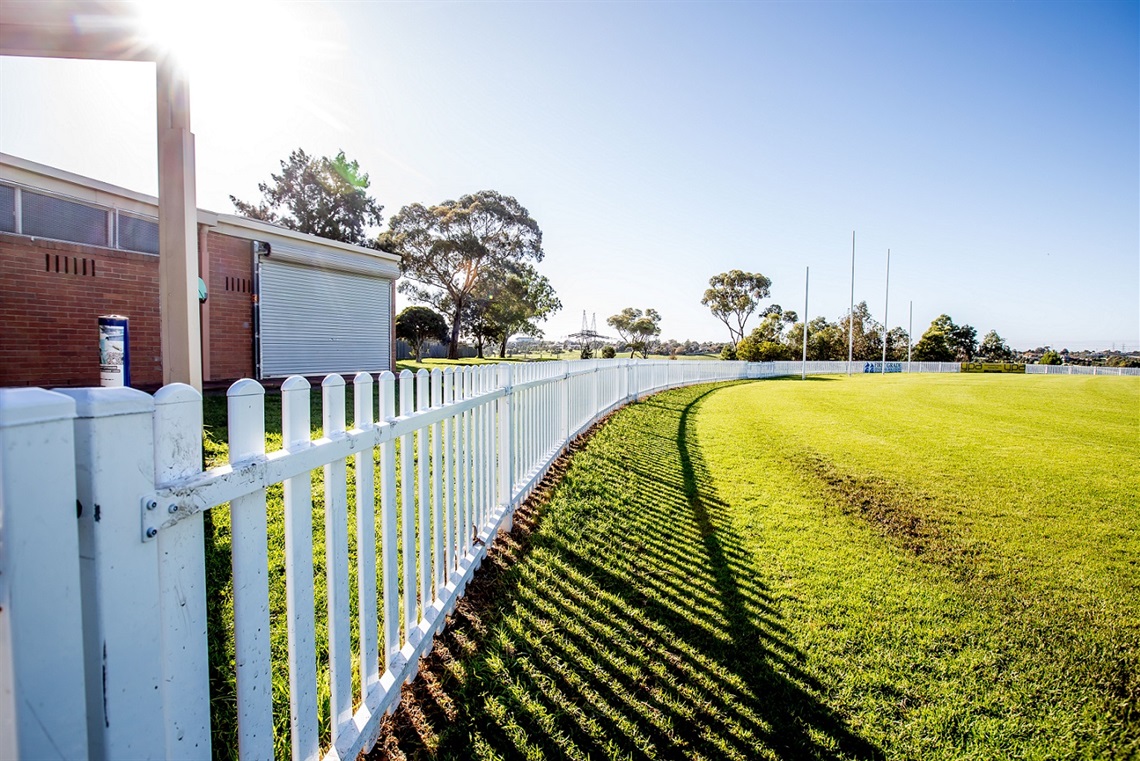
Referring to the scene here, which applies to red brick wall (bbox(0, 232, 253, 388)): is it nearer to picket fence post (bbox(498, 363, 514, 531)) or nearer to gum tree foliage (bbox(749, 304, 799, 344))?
picket fence post (bbox(498, 363, 514, 531))

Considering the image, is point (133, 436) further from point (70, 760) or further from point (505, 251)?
A: point (505, 251)

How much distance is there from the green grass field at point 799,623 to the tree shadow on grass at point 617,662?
11mm

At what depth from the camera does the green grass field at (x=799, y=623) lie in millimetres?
2072

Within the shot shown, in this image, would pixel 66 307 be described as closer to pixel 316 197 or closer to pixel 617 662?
pixel 617 662

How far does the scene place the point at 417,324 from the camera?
3600cm

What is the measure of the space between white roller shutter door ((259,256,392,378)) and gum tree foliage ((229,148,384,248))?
2247cm

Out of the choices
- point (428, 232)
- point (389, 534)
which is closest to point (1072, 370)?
point (428, 232)

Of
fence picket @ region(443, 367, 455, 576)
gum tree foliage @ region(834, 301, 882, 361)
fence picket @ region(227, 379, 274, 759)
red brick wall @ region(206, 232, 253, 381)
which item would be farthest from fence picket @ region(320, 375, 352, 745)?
gum tree foliage @ region(834, 301, 882, 361)

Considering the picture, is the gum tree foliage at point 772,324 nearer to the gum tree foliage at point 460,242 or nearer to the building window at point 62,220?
the gum tree foliage at point 460,242

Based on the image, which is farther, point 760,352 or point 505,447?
point 760,352

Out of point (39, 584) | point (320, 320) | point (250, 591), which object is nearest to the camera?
point (39, 584)

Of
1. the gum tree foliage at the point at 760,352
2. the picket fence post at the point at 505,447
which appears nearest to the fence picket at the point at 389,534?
the picket fence post at the point at 505,447

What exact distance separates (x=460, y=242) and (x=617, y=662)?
33417mm

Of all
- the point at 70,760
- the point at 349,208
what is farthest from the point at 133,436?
the point at 349,208
